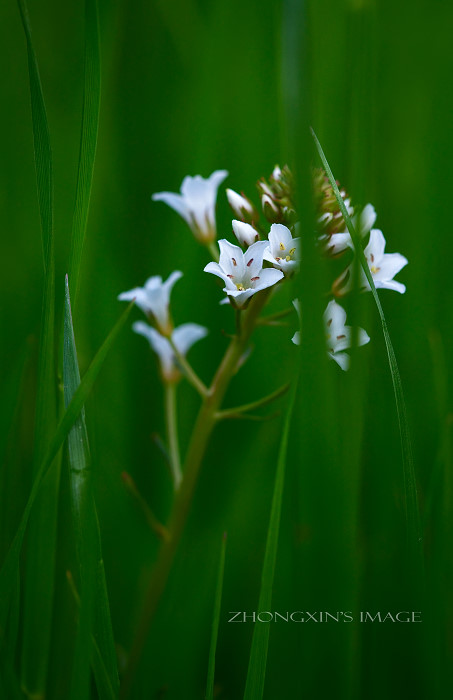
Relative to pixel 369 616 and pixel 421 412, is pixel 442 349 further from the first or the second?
pixel 369 616

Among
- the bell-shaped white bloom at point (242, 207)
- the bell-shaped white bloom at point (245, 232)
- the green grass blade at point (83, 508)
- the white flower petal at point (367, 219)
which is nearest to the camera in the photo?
the green grass blade at point (83, 508)

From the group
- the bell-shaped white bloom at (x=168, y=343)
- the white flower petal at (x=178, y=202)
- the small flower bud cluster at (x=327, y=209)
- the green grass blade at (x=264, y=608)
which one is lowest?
the green grass blade at (x=264, y=608)

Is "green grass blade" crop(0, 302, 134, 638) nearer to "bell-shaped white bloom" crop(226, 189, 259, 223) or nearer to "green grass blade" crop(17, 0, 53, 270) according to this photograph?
"green grass blade" crop(17, 0, 53, 270)

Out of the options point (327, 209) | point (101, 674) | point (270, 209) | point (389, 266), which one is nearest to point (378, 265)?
point (389, 266)

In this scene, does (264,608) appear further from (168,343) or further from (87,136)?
(87,136)

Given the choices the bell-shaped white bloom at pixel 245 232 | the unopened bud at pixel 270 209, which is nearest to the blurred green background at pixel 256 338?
the unopened bud at pixel 270 209

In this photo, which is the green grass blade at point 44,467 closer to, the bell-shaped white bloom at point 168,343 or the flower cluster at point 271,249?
the flower cluster at point 271,249
